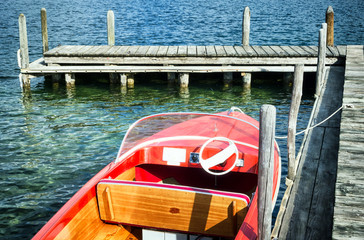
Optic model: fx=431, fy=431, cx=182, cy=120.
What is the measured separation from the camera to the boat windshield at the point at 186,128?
6000 mm

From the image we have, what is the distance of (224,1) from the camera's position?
5912 cm

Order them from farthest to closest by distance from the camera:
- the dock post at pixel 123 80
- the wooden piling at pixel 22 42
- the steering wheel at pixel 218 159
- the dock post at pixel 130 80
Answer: the dock post at pixel 130 80, the dock post at pixel 123 80, the wooden piling at pixel 22 42, the steering wheel at pixel 218 159

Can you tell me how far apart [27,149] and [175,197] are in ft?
19.6

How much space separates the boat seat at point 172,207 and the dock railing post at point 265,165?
10.6 inches

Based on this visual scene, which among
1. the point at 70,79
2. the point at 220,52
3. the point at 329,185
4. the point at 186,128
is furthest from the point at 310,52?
the point at 186,128

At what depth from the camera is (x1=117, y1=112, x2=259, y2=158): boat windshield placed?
6.00 metres

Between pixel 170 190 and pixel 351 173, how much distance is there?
7.35ft

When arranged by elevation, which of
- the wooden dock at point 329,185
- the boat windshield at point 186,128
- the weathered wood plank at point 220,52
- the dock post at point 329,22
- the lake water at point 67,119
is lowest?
the lake water at point 67,119

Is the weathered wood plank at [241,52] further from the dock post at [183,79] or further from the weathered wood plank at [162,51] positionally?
the weathered wood plank at [162,51]

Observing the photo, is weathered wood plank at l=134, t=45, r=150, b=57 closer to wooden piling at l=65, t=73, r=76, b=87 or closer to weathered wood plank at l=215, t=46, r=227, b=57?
weathered wood plank at l=215, t=46, r=227, b=57

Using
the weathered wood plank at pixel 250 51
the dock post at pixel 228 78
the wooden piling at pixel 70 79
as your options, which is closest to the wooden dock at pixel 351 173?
the weathered wood plank at pixel 250 51

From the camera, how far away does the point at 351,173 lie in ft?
17.0

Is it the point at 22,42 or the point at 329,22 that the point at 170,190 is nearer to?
the point at 22,42

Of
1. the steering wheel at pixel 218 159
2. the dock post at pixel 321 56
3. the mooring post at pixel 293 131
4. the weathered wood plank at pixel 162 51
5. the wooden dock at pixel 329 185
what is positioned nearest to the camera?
the wooden dock at pixel 329 185
